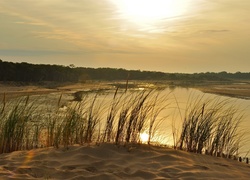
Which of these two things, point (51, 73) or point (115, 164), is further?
point (51, 73)

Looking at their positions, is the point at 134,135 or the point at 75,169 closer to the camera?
the point at 75,169

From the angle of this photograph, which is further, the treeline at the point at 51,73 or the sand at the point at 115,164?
the treeline at the point at 51,73

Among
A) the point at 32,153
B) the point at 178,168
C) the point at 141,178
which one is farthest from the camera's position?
the point at 32,153

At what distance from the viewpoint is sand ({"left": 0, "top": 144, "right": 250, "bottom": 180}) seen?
482 cm

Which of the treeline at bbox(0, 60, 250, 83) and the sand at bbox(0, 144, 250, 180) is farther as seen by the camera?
the treeline at bbox(0, 60, 250, 83)

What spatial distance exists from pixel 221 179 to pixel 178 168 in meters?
0.69

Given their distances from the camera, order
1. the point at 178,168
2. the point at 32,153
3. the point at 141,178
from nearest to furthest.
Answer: the point at 141,178 → the point at 178,168 → the point at 32,153

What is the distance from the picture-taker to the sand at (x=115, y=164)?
4.82 m

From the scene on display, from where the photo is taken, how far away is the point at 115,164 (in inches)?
210

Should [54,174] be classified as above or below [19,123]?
below

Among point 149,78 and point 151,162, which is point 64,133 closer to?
point 151,162

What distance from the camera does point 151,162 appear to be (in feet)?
18.0

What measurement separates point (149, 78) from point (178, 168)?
246ft

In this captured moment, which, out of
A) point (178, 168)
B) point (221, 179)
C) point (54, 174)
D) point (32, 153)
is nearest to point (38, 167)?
point (54, 174)
